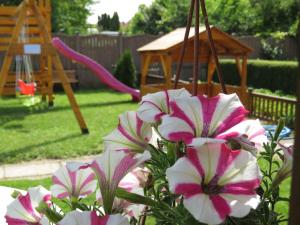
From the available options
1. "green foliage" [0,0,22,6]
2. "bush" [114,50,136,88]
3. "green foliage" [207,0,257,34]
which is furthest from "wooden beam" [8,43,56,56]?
"green foliage" [207,0,257,34]

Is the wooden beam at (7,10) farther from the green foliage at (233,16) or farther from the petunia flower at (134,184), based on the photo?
the green foliage at (233,16)

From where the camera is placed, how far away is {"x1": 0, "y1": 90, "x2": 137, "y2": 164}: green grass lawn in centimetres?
623

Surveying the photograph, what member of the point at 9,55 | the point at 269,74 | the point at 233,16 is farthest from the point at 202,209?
the point at 233,16

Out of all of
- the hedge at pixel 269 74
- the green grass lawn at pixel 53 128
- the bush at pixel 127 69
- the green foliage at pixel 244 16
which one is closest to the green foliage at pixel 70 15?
the green foliage at pixel 244 16

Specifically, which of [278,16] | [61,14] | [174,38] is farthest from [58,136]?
Answer: [61,14]

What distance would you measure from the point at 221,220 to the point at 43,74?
10972 mm

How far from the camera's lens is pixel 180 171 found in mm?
611

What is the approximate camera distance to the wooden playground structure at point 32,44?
7855mm

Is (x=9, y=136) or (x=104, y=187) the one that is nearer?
(x=104, y=187)

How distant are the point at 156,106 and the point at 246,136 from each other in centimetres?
17

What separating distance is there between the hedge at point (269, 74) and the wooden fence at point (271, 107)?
179 inches

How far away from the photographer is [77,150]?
6285 mm

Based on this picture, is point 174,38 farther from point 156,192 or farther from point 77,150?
point 156,192

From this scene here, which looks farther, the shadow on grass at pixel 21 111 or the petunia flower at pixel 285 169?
the shadow on grass at pixel 21 111
